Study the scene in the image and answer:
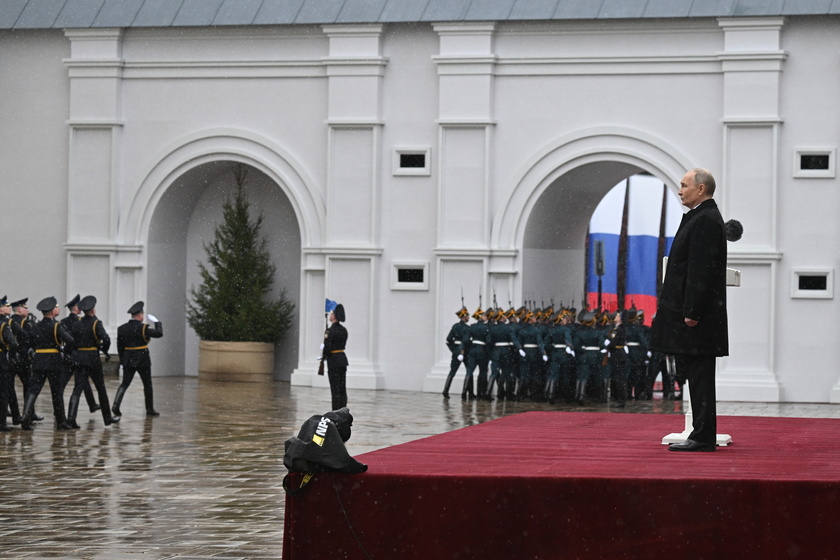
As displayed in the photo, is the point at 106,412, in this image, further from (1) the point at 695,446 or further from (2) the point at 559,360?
(1) the point at 695,446

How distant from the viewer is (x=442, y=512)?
6859 mm

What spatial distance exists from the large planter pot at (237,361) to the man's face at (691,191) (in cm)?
1674

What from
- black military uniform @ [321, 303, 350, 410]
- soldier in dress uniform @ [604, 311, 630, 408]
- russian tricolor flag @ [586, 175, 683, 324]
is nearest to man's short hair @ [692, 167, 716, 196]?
black military uniform @ [321, 303, 350, 410]

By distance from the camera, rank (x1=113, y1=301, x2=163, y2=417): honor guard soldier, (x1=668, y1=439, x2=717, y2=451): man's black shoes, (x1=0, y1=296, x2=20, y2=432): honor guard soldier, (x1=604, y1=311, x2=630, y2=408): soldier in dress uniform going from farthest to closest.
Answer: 1. (x1=604, y1=311, x2=630, y2=408): soldier in dress uniform
2. (x1=113, y1=301, x2=163, y2=417): honor guard soldier
3. (x1=0, y1=296, x2=20, y2=432): honor guard soldier
4. (x1=668, y1=439, x2=717, y2=451): man's black shoes

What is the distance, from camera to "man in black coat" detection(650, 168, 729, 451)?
7.70 meters

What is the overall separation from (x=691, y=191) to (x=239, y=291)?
17.0m

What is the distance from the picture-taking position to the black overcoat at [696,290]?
7688 mm

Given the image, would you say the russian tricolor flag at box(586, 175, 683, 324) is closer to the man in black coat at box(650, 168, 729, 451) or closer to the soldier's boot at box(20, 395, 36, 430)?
the soldier's boot at box(20, 395, 36, 430)

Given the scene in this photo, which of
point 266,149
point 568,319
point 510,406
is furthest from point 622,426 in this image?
point 266,149

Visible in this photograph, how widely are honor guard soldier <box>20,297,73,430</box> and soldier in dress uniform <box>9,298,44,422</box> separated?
0.17m

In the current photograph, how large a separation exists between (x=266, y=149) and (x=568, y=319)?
6338mm

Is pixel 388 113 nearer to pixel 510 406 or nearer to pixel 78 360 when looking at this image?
pixel 510 406

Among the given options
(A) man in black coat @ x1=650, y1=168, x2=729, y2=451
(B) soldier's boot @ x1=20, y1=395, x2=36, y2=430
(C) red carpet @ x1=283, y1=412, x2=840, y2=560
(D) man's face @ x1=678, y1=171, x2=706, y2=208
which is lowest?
(B) soldier's boot @ x1=20, y1=395, x2=36, y2=430

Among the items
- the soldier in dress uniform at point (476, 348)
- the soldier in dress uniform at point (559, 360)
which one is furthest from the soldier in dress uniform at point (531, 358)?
the soldier in dress uniform at point (476, 348)
